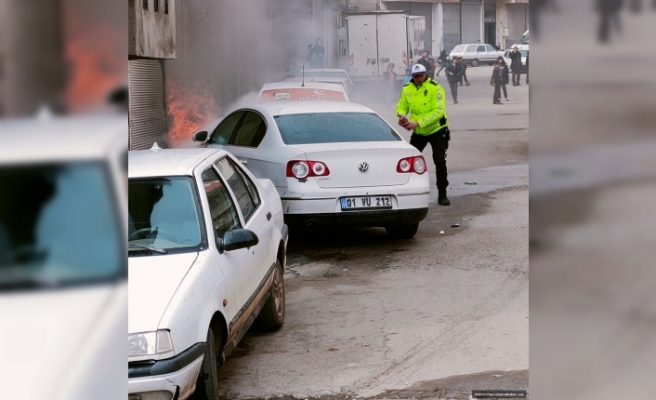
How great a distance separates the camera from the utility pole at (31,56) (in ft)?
7.22

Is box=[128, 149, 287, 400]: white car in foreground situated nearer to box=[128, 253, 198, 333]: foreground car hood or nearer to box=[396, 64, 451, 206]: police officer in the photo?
box=[128, 253, 198, 333]: foreground car hood

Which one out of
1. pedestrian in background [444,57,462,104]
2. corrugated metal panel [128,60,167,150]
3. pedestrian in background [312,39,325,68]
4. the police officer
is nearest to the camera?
the police officer

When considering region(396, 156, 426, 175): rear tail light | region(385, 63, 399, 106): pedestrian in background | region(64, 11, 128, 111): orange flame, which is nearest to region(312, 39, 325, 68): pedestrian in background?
region(385, 63, 399, 106): pedestrian in background

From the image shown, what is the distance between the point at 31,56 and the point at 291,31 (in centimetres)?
3059

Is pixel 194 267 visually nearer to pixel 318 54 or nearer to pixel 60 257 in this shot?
pixel 60 257

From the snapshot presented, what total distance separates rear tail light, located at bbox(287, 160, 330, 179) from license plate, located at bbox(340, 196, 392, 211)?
1.07 feet

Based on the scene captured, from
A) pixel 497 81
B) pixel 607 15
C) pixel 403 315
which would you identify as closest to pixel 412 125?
pixel 403 315

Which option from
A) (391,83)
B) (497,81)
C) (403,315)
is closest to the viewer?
(403,315)

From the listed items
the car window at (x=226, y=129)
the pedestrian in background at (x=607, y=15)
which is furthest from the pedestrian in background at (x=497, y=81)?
the pedestrian in background at (x=607, y=15)

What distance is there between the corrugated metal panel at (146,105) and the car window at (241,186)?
32.6ft

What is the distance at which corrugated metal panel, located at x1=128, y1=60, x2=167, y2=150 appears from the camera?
16.9m

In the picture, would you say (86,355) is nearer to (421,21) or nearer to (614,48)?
(614,48)

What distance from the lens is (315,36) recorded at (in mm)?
33844

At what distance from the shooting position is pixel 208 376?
4688mm
